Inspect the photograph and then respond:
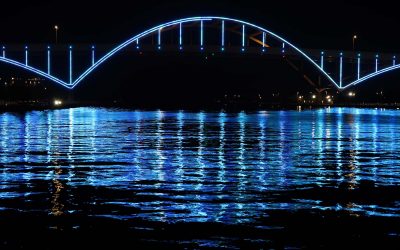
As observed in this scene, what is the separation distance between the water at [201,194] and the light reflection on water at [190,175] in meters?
0.02

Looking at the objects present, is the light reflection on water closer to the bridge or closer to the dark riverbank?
the dark riverbank

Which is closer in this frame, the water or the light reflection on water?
the water

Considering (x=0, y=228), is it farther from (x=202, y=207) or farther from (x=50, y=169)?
(x=50, y=169)

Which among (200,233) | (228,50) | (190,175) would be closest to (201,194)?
(190,175)

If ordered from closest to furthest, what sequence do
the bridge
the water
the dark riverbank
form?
the dark riverbank < the water < the bridge

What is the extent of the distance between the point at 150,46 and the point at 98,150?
9531cm

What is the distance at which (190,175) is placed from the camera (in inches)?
776

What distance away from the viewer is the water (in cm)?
1190

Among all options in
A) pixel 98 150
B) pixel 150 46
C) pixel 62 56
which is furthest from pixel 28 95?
pixel 98 150

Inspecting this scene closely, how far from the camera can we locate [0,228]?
12.1 metres

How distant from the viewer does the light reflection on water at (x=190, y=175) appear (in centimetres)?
1427

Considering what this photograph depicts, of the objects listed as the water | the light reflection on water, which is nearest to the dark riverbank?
the water

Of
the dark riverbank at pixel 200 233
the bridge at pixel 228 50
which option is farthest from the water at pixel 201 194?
the bridge at pixel 228 50

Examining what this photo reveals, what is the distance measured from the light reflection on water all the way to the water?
2cm
